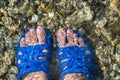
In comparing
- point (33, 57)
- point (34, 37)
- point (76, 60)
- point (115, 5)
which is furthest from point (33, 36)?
point (115, 5)

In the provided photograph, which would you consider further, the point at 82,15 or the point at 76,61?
the point at 82,15

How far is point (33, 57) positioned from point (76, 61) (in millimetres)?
398

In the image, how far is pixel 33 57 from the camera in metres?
4.26

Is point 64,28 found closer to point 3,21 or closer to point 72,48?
point 72,48

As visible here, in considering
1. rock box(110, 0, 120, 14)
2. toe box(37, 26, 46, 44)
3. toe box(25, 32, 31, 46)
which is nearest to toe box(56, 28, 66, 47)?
toe box(37, 26, 46, 44)

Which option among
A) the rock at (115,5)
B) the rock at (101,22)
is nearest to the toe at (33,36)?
the rock at (101,22)

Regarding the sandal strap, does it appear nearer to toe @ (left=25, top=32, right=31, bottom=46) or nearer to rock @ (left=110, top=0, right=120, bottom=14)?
toe @ (left=25, top=32, right=31, bottom=46)

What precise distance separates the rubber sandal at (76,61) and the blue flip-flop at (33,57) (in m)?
0.13

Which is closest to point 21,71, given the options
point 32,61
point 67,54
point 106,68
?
point 32,61

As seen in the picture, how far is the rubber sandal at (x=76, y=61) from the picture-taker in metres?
4.22

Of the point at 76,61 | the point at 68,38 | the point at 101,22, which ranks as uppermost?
the point at 101,22

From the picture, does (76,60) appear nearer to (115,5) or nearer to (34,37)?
(34,37)

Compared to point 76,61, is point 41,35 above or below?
above

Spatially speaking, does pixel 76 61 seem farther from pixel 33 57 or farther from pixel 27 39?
pixel 27 39
